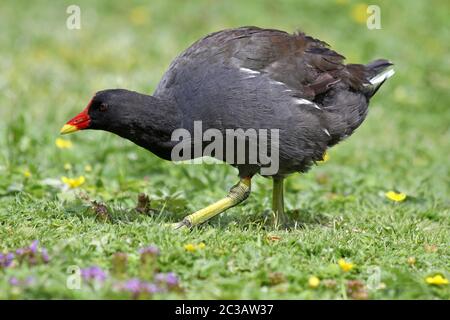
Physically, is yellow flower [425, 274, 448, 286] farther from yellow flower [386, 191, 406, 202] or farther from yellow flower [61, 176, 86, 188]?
yellow flower [61, 176, 86, 188]

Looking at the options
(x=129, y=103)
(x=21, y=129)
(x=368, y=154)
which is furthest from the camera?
(x=368, y=154)

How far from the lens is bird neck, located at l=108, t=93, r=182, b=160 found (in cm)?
499

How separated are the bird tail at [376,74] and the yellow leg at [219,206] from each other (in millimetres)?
1247

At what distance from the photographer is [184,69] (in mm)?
5137

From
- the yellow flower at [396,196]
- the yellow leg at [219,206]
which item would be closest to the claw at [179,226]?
the yellow leg at [219,206]

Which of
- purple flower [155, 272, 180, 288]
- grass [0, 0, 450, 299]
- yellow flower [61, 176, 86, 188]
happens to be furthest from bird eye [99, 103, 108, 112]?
purple flower [155, 272, 180, 288]

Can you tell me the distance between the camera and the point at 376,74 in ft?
19.7

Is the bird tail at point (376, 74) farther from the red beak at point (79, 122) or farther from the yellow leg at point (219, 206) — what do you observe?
the red beak at point (79, 122)

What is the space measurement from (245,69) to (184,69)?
1.30 ft

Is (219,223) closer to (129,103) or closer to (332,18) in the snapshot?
(129,103)

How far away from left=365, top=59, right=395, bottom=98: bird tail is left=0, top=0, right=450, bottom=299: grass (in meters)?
0.88

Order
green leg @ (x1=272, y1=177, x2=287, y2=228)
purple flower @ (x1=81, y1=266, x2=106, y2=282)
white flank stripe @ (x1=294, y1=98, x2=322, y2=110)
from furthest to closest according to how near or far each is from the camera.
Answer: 1. green leg @ (x1=272, y1=177, x2=287, y2=228)
2. white flank stripe @ (x1=294, y1=98, x2=322, y2=110)
3. purple flower @ (x1=81, y1=266, x2=106, y2=282)

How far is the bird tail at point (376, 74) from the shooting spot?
5.89 meters
